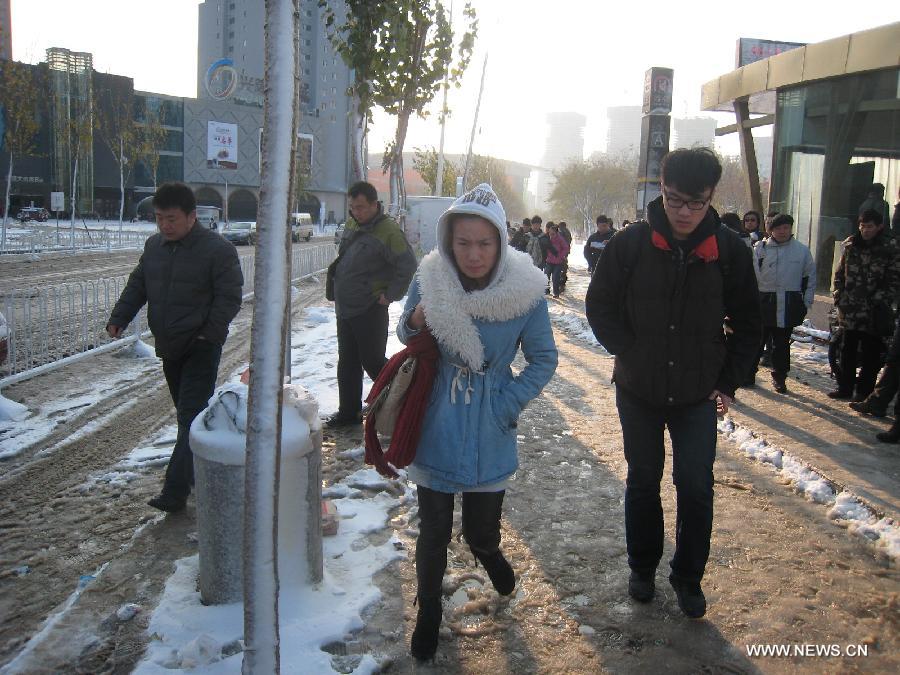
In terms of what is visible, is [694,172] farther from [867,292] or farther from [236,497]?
[867,292]

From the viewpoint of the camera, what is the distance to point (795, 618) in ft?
10.5

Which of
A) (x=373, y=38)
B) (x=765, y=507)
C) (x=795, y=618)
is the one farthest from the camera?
(x=373, y=38)

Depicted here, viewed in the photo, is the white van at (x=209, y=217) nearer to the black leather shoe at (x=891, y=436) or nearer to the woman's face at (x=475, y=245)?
the black leather shoe at (x=891, y=436)

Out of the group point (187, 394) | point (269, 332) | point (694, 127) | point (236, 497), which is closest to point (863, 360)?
point (187, 394)

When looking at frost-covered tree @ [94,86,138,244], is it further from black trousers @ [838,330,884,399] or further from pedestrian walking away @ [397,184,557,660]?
pedestrian walking away @ [397,184,557,660]

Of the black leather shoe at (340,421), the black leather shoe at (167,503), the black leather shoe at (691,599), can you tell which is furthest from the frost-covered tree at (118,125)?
the black leather shoe at (691,599)

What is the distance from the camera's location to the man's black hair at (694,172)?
2973 millimetres

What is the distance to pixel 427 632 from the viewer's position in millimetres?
2836

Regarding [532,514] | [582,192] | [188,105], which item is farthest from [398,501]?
[188,105]

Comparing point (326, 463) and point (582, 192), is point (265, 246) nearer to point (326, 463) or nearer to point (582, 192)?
point (326, 463)

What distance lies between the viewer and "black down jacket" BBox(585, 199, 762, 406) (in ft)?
10.0

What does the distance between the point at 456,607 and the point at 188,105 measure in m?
75.8

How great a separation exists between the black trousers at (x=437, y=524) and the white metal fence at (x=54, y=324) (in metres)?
5.32

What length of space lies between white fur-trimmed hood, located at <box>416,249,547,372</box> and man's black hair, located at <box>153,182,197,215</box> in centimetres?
202
